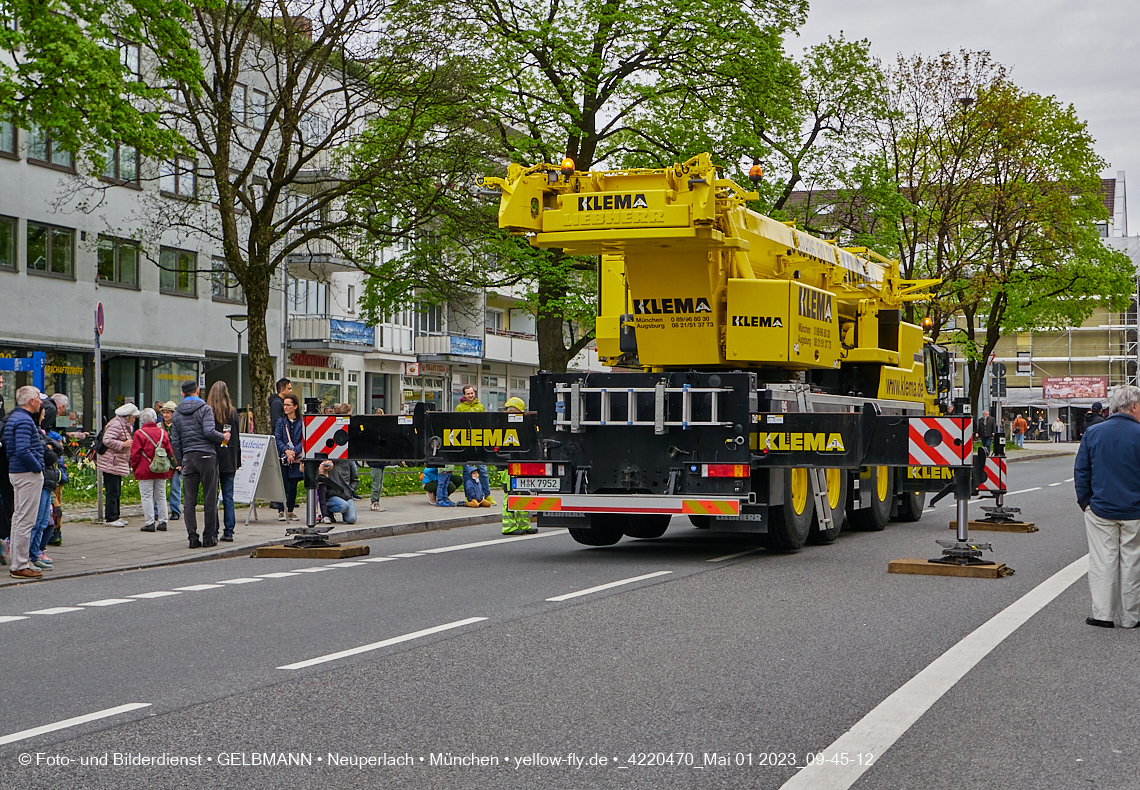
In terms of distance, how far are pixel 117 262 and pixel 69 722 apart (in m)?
33.5

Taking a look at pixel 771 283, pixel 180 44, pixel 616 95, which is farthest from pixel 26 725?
pixel 616 95

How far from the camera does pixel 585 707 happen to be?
21.5ft

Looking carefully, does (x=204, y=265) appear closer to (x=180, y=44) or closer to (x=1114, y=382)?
(x=180, y=44)

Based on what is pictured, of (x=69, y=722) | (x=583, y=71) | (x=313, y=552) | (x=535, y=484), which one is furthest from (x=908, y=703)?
(x=583, y=71)

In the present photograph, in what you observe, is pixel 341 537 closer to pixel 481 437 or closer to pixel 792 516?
pixel 481 437

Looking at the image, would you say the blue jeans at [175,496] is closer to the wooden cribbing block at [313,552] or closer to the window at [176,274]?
the wooden cribbing block at [313,552]

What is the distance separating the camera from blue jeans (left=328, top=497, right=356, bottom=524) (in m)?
17.8

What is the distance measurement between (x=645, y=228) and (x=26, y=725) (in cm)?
846

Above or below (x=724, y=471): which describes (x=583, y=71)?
above

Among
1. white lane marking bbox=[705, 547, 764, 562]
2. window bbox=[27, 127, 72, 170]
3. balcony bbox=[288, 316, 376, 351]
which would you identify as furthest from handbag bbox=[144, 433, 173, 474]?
balcony bbox=[288, 316, 376, 351]

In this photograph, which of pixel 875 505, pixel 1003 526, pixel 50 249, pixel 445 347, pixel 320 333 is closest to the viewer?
pixel 1003 526

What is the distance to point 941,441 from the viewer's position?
12.4 metres

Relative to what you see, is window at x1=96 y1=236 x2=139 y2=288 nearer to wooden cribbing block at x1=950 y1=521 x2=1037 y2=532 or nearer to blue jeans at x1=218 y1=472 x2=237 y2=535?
blue jeans at x1=218 y1=472 x2=237 y2=535

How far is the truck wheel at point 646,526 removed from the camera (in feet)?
51.4
